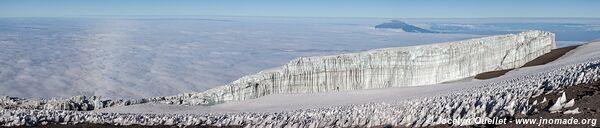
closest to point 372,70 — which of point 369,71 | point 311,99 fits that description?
point 369,71

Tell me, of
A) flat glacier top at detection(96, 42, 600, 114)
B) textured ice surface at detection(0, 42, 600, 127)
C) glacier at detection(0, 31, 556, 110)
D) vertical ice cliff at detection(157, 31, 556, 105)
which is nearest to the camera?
textured ice surface at detection(0, 42, 600, 127)

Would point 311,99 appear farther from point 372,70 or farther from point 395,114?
point 395,114

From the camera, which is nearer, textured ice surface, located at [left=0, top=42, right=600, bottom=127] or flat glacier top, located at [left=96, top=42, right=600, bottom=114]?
textured ice surface, located at [left=0, top=42, right=600, bottom=127]

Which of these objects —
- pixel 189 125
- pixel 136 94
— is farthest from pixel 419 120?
pixel 136 94

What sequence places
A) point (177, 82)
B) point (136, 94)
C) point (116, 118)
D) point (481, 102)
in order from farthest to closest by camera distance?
point (177, 82) → point (136, 94) → point (116, 118) → point (481, 102)

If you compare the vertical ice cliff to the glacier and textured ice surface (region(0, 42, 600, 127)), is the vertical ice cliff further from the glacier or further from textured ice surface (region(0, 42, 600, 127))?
textured ice surface (region(0, 42, 600, 127))

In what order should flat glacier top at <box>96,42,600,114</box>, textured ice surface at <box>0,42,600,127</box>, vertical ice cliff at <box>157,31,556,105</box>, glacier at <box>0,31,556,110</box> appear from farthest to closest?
vertical ice cliff at <box>157,31,556,105</box> → glacier at <box>0,31,556,110</box> → flat glacier top at <box>96,42,600,114</box> → textured ice surface at <box>0,42,600,127</box>

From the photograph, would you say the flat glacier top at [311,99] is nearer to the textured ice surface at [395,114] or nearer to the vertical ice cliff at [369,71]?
the vertical ice cliff at [369,71]

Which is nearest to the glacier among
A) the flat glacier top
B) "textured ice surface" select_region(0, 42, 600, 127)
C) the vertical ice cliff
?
the vertical ice cliff

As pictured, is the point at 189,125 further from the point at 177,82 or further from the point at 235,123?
the point at 177,82
